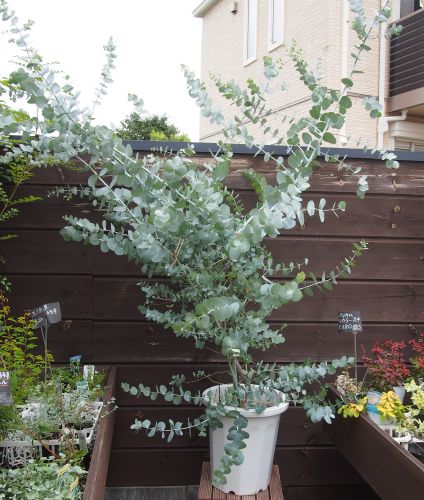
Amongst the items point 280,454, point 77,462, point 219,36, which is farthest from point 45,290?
point 219,36

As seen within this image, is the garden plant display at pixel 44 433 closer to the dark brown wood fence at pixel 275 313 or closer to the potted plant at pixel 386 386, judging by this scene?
the dark brown wood fence at pixel 275 313

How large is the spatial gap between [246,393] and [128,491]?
3.29 feet

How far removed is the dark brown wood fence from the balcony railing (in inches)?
183

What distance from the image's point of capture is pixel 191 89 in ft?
5.91

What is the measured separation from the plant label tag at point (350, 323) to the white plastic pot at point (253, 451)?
0.46m

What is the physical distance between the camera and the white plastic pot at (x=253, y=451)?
2.00m

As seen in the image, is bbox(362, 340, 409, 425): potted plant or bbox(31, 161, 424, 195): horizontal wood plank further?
bbox(31, 161, 424, 195): horizontal wood plank

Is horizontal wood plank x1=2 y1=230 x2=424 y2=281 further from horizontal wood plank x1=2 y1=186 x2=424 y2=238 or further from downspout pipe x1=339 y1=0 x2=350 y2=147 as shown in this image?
downspout pipe x1=339 y1=0 x2=350 y2=147

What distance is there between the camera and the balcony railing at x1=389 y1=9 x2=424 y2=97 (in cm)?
652

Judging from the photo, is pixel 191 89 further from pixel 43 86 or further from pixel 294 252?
pixel 294 252

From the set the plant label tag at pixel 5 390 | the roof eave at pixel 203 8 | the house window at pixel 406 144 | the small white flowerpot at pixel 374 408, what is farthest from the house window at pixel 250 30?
the plant label tag at pixel 5 390

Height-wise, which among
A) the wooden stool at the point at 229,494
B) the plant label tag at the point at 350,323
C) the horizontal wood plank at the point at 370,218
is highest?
the horizontal wood plank at the point at 370,218

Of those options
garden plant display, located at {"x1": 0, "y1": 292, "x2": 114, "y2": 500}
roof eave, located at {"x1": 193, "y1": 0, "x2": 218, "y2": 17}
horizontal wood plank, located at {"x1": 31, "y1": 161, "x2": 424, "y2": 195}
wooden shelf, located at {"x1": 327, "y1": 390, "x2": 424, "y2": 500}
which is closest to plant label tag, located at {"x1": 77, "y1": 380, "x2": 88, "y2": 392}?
garden plant display, located at {"x1": 0, "y1": 292, "x2": 114, "y2": 500}

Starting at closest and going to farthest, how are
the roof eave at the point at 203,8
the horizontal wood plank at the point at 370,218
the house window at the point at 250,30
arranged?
the horizontal wood plank at the point at 370,218 < the house window at the point at 250,30 < the roof eave at the point at 203,8
